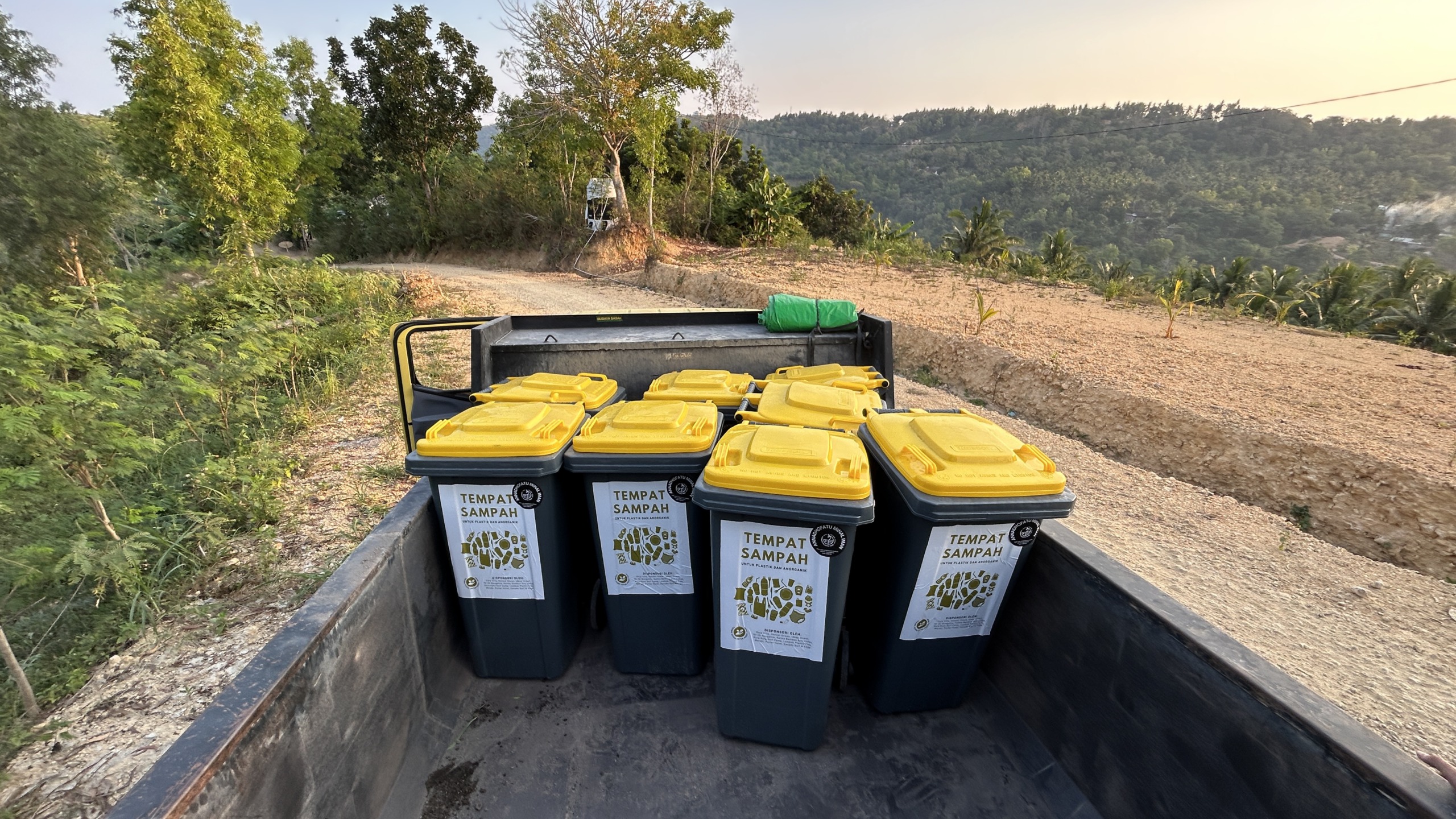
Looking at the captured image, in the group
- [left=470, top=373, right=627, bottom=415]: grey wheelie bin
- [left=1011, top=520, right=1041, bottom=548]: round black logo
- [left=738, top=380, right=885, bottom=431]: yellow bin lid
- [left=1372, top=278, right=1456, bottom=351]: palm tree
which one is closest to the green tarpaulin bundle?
[left=738, top=380, right=885, bottom=431]: yellow bin lid

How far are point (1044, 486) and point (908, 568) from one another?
472 millimetres

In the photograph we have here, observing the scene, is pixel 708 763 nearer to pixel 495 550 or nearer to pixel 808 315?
pixel 495 550

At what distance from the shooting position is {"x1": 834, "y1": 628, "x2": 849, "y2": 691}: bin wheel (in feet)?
7.02

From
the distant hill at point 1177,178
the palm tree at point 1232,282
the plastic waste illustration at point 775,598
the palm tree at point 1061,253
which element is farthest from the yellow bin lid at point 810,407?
the distant hill at point 1177,178

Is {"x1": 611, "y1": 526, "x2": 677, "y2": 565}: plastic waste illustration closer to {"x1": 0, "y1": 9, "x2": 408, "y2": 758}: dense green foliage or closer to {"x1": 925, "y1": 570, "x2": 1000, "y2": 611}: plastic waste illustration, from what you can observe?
{"x1": 925, "y1": 570, "x2": 1000, "y2": 611}: plastic waste illustration

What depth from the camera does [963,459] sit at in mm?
1757

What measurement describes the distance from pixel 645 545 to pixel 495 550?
1.72ft

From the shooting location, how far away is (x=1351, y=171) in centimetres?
4209

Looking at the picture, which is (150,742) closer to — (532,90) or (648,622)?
(648,622)

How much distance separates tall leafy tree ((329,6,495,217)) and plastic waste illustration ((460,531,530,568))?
27.0 metres

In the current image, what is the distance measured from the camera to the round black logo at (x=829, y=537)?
171 centimetres

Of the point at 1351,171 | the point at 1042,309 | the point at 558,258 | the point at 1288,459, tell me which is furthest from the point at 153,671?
the point at 1351,171

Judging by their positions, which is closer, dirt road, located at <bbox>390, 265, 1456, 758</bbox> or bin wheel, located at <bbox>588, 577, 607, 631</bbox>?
bin wheel, located at <bbox>588, 577, 607, 631</bbox>

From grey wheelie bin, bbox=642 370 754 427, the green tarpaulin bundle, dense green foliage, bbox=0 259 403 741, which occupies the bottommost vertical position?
dense green foliage, bbox=0 259 403 741
